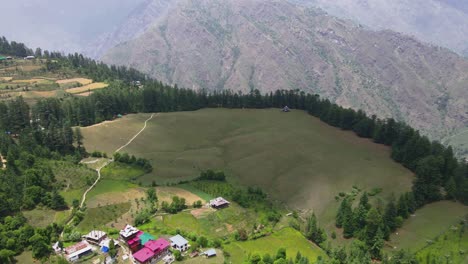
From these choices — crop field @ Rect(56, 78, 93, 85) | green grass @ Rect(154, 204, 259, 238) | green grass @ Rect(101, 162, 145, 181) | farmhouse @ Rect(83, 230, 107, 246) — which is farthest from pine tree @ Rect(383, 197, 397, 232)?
crop field @ Rect(56, 78, 93, 85)

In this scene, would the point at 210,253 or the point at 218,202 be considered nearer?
the point at 210,253

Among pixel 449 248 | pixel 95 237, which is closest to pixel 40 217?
pixel 95 237

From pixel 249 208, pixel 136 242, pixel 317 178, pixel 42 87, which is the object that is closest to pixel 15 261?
pixel 136 242

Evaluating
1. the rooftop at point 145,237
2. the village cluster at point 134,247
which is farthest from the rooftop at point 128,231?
the rooftop at point 145,237

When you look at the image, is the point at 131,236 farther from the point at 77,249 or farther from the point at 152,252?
the point at 77,249

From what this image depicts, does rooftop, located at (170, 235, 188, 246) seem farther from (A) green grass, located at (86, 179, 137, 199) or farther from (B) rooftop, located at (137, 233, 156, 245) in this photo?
(A) green grass, located at (86, 179, 137, 199)

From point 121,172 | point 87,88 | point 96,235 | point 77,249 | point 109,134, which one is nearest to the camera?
point 77,249

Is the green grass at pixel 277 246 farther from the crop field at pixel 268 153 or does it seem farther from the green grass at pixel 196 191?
the green grass at pixel 196 191
